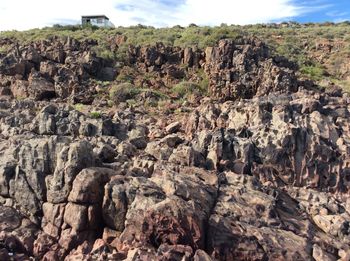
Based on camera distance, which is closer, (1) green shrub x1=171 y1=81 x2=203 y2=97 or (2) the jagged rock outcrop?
(2) the jagged rock outcrop

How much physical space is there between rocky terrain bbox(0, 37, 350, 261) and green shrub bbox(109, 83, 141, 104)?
7.11 feet

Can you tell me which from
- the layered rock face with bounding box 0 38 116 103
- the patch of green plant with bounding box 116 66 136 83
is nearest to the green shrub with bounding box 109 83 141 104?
the layered rock face with bounding box 0 38 116 103

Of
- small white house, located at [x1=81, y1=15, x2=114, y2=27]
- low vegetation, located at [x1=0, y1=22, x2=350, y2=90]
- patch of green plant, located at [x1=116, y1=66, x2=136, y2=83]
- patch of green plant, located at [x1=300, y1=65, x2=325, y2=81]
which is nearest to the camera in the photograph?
patch of green plant, located at [x1=116, y1=66, x2=136, y2=83]

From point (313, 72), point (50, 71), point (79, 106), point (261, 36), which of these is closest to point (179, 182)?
point (79, 106)

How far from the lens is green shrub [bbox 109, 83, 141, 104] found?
83.6ft

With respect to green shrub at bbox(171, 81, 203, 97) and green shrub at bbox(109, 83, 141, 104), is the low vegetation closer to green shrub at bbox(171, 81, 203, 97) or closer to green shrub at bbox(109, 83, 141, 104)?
green shrub at bbox(171, 81, 203, 97)

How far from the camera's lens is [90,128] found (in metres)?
17.4

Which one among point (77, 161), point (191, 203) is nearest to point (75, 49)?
point (77, 161)

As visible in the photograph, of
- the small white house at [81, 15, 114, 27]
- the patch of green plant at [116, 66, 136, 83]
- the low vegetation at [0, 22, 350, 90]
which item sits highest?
the small white house at [81, 15, 114, 27]

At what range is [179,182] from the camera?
12016 mm

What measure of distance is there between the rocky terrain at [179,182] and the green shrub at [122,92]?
2167 mm

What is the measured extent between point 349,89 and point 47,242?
23675mm

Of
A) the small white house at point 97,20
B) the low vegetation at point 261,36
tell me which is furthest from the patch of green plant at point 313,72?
the small white house at point 97,20

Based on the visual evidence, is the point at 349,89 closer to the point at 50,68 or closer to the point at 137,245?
the point at 50,68
